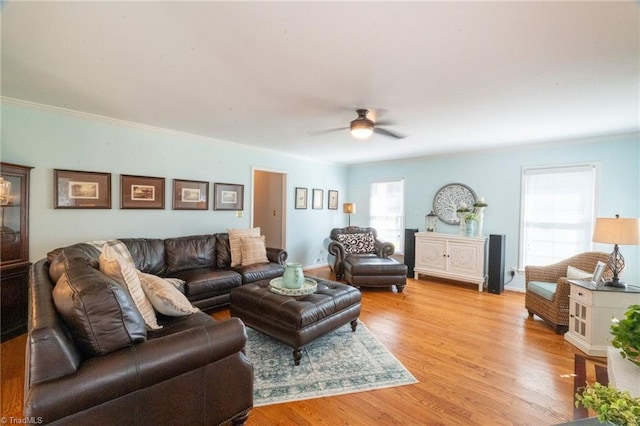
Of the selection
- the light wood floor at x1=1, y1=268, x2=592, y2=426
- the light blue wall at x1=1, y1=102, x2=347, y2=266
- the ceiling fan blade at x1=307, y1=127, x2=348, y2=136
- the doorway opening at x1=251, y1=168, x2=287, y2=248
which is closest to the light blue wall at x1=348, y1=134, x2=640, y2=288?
the light wood floor at x1=1, y1=268, x2=592, y2=426

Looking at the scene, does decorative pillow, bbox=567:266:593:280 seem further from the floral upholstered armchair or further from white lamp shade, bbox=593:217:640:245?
the floral upholstered armchair

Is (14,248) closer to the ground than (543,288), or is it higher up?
higher up

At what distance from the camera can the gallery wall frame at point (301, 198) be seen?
561 cm

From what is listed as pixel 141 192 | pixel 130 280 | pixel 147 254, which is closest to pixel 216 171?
pixel 141 192

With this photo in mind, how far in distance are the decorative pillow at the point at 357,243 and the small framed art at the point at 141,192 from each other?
10.1 ft

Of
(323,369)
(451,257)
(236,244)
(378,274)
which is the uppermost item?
(236,244)

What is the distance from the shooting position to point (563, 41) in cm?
168

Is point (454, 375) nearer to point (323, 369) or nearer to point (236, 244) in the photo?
point (323, 369)

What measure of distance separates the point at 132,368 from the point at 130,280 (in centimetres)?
67

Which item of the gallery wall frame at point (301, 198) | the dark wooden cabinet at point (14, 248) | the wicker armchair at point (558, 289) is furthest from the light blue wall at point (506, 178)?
the dark wooden cabinet at point (14, 248)

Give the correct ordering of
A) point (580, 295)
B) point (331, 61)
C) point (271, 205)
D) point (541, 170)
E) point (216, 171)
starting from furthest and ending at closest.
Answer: point (271, 205) < point (216, 171) < point (541, 170) < point (580, 295) < point (331, 61)

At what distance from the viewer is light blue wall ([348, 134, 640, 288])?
3631 millimetres

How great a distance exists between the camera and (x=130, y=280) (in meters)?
1.70

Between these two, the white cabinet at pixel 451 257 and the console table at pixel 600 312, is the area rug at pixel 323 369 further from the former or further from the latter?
the white cabinet at pixel 451 257
